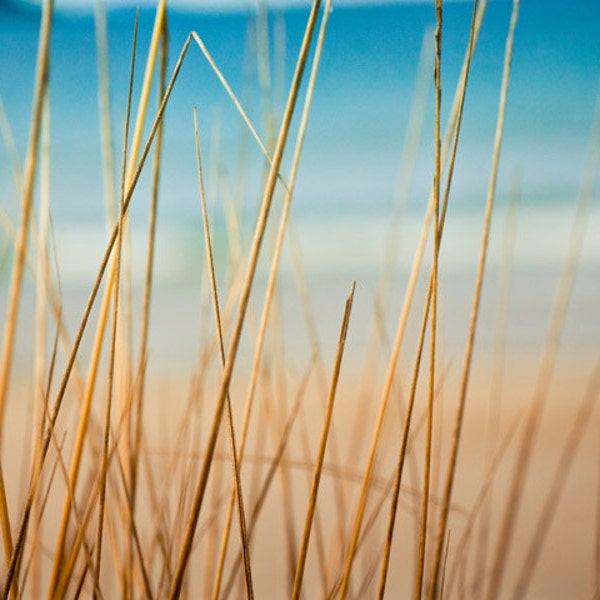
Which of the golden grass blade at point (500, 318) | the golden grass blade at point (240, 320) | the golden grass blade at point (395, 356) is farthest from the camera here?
the golden grass blade at point (500, 318)

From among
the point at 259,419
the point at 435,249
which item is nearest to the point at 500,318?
the point at 259,419

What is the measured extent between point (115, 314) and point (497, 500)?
1.42 meters

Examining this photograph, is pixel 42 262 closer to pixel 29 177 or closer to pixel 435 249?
pixel 29 177

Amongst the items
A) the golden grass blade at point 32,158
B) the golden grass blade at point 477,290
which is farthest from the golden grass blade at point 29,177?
the golden grass blade at point 477,290

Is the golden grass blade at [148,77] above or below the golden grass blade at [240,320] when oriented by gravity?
above

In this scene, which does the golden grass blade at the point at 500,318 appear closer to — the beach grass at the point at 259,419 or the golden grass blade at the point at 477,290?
the beach grass at the point at 259,419

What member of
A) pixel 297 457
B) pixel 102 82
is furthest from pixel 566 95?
pixel 102 82

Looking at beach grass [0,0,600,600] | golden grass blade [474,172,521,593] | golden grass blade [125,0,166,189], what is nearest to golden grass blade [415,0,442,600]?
beach grass [0,0,600,600]

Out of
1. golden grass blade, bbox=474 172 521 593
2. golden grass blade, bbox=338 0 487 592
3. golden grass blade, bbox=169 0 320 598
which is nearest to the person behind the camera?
golden grass blade, bbox=169 0 320 598

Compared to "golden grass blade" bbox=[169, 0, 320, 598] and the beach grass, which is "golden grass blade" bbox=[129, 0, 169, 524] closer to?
the beach grass

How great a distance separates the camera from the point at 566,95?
3.73 meters

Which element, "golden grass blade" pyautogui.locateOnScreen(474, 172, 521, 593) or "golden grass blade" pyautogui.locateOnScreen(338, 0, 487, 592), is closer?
"golden grass blade" pyautogui.locateOnScreen(338, 0, 487, 592)

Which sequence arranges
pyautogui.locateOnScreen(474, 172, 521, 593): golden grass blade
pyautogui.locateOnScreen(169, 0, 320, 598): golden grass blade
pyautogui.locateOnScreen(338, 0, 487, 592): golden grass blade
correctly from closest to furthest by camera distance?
pyautogui.locateOnScreen(169, 0, 320, 598): golden grass blade < pyautogui.locateOnScreen(338, 0, 487, 592): golden grass blade < pyautogui.locateOnScreen(474, 172, 521, 593): golden grass blade

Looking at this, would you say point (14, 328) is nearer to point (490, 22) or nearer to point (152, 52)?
point (152, 52)
